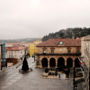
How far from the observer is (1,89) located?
85.0ft

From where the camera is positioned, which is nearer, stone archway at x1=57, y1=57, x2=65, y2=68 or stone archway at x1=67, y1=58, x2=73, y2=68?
Answer: stone archway at x1=67, y1=58, x2=73, y2=68

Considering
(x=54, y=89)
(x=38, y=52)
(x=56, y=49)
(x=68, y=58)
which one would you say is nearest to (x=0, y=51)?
(x=38, y=52)

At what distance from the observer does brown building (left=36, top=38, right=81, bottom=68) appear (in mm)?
43344

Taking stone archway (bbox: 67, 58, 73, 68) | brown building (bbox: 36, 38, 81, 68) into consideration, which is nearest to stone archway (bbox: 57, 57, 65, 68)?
brown building (bbox: 36, 38, 81, 68)

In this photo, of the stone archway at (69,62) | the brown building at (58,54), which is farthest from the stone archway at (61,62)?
Result: the stone archway at (69,62)

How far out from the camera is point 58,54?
4350 centimetres

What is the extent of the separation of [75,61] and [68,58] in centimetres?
206

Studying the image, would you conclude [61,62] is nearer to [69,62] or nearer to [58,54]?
[69,62]

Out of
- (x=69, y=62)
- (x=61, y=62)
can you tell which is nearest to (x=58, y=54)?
(x=61, y=62)

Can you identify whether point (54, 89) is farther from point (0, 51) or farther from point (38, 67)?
point (0, 51)

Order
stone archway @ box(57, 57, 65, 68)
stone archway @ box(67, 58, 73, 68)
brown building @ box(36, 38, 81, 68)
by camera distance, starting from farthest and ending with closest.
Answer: stone archway @ box(57, 57, 65, 68) < stone archway @ box(67, 58, 73, 68) < brown building @ box(36, 38, 81, 68)

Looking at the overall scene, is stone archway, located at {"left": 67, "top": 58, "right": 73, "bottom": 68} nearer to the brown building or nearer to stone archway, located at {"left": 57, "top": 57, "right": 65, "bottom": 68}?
the brown building

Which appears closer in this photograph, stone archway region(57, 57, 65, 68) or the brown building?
the brown building

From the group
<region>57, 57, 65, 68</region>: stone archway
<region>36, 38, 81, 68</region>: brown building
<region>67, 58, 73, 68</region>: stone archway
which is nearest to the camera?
<region>36, 38, 81, 68</region>: brown building
